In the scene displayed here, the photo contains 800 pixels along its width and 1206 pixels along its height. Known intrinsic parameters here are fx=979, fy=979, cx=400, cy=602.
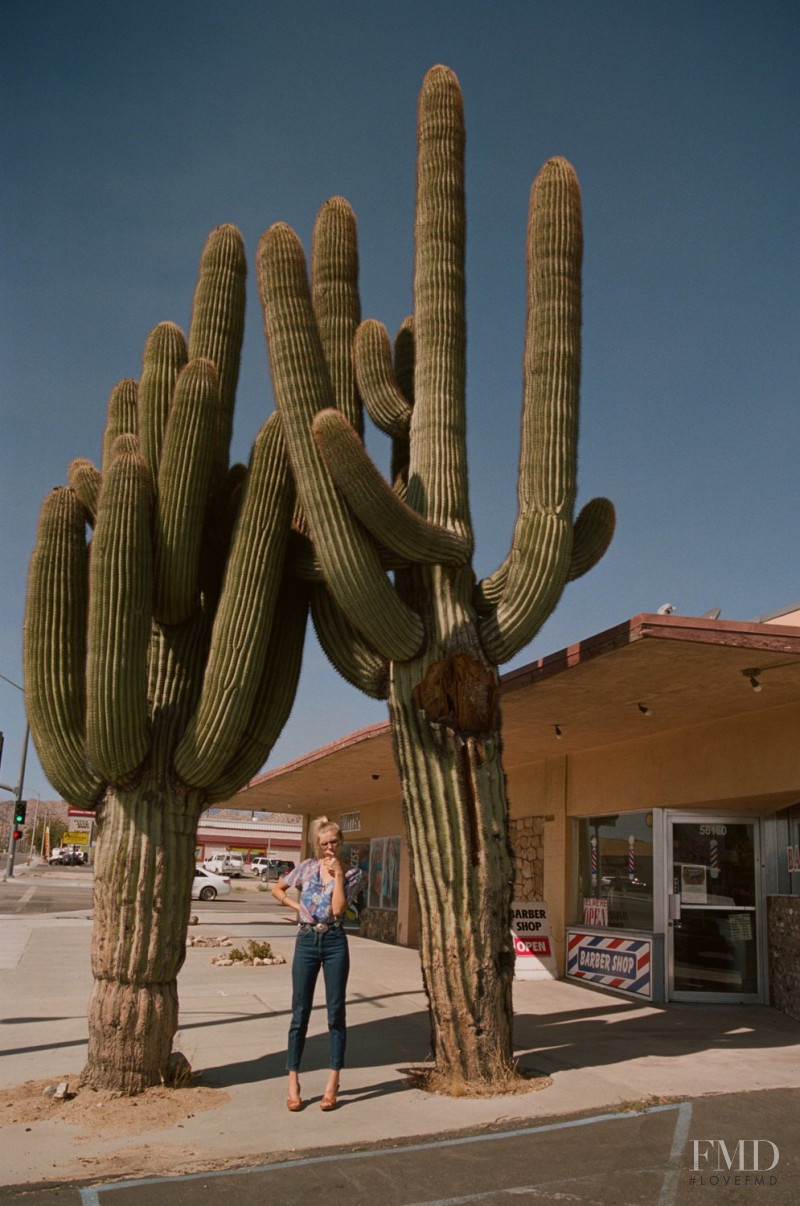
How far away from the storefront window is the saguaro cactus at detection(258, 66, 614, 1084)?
6.08m

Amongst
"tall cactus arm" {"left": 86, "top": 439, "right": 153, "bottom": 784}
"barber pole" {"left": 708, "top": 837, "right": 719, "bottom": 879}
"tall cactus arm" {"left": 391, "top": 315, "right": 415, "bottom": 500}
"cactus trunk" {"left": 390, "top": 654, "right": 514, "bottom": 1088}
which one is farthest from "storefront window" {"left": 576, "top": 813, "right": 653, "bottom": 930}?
"tall cactus arm" {"left": 86, "top": 439, "right": 153, "bottom": 784}

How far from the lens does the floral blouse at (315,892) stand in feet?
20.4

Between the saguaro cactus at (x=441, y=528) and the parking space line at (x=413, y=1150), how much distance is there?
33.5 inches

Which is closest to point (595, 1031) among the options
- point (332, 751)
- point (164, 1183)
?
point (164, 1183)

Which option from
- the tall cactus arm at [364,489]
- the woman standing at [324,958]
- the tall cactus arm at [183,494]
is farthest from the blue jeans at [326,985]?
the tall cactus arm at [364,489]

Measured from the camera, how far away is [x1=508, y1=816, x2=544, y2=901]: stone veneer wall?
15.4 metres

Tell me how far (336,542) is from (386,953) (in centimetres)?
1276

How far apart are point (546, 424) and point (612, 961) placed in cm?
817

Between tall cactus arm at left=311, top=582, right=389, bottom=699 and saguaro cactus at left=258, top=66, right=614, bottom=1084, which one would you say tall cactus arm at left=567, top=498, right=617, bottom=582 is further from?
tall cactus arm at left=311, top=582, right=389, bottom=699

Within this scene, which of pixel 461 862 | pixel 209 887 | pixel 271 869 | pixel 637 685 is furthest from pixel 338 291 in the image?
pixel 271 869

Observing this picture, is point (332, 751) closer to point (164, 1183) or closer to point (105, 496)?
point (105, 496)

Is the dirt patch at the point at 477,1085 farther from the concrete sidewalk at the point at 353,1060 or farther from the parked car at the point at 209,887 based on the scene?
the parked car at the point at 209,887

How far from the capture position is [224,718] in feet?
22.1

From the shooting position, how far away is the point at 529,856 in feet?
51.9
